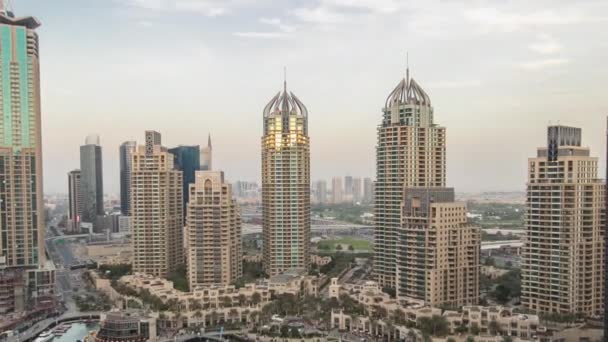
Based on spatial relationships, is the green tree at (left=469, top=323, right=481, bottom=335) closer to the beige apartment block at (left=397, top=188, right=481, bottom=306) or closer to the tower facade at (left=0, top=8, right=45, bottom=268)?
the beige apartment block at (left=397, top=188, right=481, bottom=306)

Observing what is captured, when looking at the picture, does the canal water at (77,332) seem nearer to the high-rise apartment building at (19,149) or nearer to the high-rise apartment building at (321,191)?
the high-rise apartment building at (19,149)

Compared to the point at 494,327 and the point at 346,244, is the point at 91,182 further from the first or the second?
the point at 494,327

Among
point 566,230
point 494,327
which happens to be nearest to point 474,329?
point 494,327

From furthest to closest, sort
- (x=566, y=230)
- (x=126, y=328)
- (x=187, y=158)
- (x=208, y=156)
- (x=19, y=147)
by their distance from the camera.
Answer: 1. (x=208, y=156)
2. (x=187, y=158)
3. (x=19, y=147)
4. (x=566, y=230)
5. (x=126, y=328)

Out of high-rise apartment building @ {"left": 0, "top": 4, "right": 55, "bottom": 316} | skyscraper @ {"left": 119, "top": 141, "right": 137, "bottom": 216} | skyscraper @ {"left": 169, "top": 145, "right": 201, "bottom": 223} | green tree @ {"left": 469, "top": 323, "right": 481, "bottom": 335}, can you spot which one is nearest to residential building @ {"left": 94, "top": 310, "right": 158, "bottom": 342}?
high-rise apartment building @ {"left": 0, "top": 4, "right": 55, "bottom": 316}

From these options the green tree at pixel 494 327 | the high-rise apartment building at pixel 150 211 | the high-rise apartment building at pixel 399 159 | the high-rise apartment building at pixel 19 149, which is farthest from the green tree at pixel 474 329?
the high-rise apartment building at pixel 19 149

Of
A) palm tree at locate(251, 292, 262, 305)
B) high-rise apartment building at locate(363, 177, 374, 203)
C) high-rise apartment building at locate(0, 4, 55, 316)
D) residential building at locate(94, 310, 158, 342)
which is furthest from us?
high-rise apartment building at locate(363, 177, 374, 203)
